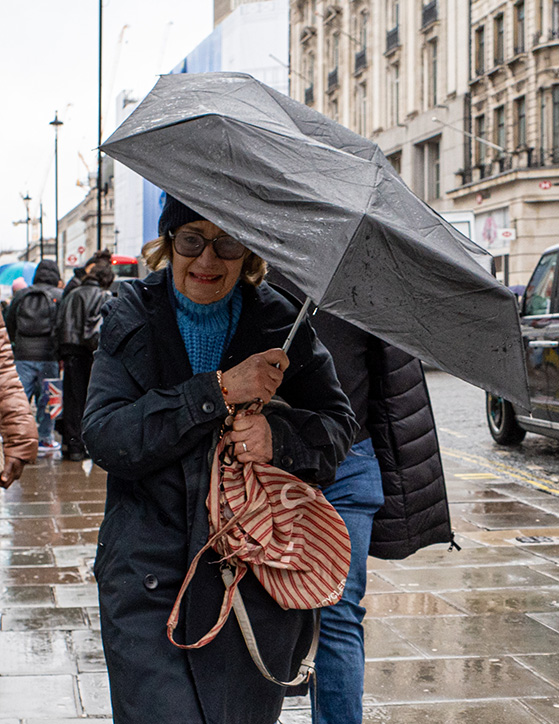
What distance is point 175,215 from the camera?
8.16 ft

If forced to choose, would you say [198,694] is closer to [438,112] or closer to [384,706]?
[384,706]

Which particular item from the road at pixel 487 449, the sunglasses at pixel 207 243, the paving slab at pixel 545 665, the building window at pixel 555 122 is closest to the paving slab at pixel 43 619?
the paving slab at pixel 545 665

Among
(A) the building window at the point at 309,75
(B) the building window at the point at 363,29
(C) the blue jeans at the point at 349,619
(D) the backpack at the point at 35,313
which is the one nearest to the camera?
(C) the blue jeans at the point at 349,619

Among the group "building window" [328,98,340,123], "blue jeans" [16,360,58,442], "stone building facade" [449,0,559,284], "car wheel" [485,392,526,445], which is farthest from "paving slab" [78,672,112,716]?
"building window" [328,98,340,123]

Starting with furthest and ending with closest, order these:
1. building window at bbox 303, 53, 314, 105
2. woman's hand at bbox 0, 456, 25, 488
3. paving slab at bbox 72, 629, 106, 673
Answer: building window at bbox 303, 53, 314, 105 < paving slab at bbox 72, 629, 106, 673 < woman's hand at bbox 0, 456, 25, 488

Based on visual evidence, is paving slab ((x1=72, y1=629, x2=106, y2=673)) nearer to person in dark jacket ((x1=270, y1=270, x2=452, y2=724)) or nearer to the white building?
person in dark jacket ((x1=270, y1=270, x2=452, y2=724))

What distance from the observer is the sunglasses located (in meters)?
2.47

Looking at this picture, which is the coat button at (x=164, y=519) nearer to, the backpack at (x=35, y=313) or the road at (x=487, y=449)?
the road at (x=487, y=449)

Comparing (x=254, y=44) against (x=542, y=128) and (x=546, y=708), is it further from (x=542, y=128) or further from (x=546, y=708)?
(x=542, y=128)

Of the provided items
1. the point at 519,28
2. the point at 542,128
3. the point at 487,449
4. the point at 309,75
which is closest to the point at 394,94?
the point at 519,28

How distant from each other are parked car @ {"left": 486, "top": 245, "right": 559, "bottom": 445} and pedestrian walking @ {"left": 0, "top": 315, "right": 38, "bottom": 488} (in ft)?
23.5

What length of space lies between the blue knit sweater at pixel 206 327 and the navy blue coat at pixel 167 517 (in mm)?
24

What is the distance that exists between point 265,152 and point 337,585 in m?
1.00

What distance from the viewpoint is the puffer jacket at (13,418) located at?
11.9 feet
